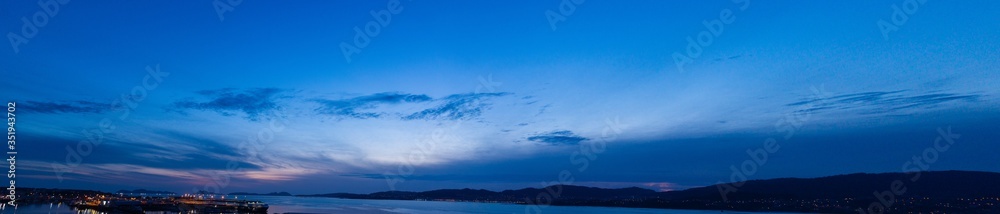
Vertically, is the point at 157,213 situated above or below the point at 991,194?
below

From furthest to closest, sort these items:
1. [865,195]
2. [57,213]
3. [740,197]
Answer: [740,197] < [865,195] < [57,213]

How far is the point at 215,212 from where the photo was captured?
259 ft

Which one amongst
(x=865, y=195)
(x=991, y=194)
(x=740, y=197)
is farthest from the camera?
(x=740, y=197)

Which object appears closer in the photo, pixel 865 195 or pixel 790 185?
pixel 865 195

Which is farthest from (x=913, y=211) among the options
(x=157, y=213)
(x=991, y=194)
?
(x=157, y=213)

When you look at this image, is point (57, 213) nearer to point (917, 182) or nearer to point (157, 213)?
point (157, 213)

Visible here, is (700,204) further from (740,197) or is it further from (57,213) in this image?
(57,213)

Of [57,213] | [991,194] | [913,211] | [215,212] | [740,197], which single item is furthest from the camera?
[740,197]

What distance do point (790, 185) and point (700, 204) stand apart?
32.0 meters

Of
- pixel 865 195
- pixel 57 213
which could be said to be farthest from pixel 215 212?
pixel 865 195

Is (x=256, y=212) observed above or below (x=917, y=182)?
below

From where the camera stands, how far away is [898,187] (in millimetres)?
159750

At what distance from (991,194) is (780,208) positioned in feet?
148

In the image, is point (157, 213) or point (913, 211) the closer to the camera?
point (157, 213)
